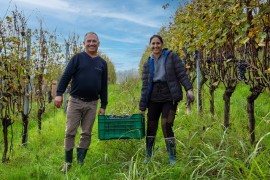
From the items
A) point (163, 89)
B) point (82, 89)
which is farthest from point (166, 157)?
point (82, 89)

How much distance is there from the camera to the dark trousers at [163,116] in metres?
4.88

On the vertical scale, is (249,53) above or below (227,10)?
below

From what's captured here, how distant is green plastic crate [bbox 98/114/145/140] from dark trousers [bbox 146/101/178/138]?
20 centimetres

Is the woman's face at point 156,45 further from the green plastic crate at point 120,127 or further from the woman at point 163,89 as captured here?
the green plastic crate at point 120,127

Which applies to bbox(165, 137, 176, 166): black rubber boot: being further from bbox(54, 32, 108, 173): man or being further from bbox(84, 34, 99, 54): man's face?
bbox(84, 34, 99, 54): man's face

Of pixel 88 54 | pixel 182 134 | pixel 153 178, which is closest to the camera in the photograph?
pixel 153 178

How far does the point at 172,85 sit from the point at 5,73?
9.07ft

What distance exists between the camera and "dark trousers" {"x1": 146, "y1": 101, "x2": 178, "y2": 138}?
16.0ft

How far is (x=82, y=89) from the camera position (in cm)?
518

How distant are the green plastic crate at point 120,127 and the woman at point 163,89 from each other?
24 cm

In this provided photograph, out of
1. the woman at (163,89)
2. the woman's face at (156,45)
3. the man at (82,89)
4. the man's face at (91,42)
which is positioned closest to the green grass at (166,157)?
the woman at (163,89)

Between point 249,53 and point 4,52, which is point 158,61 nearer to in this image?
point 249,53

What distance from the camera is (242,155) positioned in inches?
167

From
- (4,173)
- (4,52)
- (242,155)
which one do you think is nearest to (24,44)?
(4,52)
